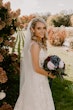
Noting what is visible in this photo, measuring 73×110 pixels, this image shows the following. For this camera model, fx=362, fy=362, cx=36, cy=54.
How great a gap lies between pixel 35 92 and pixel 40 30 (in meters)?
0.78

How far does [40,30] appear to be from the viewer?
4223mm

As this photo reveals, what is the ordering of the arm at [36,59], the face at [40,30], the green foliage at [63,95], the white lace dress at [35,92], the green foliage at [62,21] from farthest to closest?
the green foliage at [62,21] → the green foliage at [63,95] → the white lace dress at [35,92] → the face at [40,30] → the arm at [36,59]

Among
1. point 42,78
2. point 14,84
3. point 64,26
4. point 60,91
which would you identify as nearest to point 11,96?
point 14,84

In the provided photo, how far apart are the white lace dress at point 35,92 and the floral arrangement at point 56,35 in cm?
639

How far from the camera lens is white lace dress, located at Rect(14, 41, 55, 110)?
14.4 feet

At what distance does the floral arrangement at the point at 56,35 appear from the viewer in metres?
10.9

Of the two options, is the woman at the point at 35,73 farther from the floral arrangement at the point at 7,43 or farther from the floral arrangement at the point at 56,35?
the floral arrangement at the point at 56,35

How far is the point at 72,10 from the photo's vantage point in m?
11.4

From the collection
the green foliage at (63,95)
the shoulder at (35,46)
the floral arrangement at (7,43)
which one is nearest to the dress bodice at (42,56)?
the shoulder at (35,46)

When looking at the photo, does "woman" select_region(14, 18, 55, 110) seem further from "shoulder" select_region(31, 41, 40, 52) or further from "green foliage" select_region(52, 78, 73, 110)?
"green foliage" select_region(52, 78, 73, 110)

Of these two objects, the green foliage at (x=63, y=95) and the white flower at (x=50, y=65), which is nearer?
the white flower at (x=50, y=65)

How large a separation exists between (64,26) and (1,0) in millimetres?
6539

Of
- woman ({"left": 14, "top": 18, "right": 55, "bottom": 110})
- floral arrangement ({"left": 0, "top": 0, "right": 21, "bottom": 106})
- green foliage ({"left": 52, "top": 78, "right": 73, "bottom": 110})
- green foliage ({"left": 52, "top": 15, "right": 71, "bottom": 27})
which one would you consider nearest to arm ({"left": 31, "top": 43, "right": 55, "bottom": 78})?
woman ({"left": 14, "top": 18, "right": 55, "bottom": 110})

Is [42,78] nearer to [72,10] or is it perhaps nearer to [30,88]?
[30,88]
